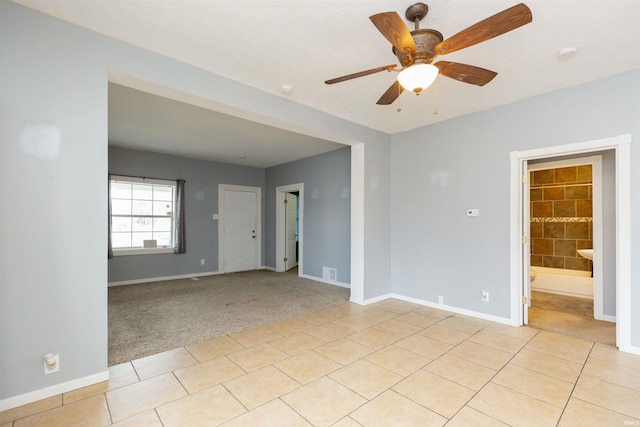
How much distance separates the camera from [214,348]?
9.21 feet

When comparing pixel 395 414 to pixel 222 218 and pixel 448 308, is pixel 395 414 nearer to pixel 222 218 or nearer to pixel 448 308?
pixel 448 308

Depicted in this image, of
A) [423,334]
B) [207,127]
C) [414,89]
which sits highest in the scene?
[207,127]

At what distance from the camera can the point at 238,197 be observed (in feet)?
23.0

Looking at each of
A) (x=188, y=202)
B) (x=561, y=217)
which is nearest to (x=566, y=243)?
(x=561, y=217)

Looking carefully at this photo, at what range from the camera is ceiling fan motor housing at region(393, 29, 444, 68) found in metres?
1.79

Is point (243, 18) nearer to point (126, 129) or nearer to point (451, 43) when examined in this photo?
point (451, 43)

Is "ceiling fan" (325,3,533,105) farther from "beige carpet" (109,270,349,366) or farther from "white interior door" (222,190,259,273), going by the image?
"white interior door" (222,190,259,273)

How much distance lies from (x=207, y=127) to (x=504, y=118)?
3.81 meters

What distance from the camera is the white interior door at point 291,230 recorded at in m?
7.18

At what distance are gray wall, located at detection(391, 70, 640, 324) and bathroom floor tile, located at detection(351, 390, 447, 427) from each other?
215 centimetres

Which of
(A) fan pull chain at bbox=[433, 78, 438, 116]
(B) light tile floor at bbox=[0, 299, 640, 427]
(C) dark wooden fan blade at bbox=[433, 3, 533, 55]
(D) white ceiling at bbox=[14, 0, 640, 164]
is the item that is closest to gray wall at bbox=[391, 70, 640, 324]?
(D) white ceiling at bbox=[14, 0, 640, 164]

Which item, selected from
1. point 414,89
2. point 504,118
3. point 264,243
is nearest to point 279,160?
point 264,243

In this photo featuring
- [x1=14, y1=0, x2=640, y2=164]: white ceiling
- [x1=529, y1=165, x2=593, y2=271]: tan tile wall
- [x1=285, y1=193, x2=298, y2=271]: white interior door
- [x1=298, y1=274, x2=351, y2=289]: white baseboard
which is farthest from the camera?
[x1=285, y1=193, x2=298, y2=271]: white interior door

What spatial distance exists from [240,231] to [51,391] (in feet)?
16.7
